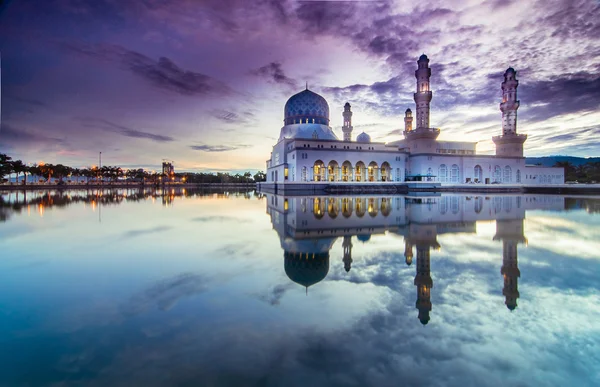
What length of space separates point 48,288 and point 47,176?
75.1 meters

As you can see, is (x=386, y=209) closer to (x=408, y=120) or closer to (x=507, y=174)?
(x=408, y=120)

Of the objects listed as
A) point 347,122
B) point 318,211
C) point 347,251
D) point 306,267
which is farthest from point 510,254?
point 347,122

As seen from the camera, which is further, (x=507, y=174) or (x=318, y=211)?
(x=507, y=174)

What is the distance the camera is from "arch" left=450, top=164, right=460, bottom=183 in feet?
155

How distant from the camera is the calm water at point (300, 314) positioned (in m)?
2.39

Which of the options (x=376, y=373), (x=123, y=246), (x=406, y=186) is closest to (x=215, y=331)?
(x=376, y=373)

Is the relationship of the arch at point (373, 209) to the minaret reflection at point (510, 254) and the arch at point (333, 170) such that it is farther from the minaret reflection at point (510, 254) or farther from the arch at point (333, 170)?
the arch at point (333, 170)

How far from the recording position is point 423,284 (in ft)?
14.3

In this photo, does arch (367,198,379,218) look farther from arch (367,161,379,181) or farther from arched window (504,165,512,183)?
arched window (504,165,512,183)

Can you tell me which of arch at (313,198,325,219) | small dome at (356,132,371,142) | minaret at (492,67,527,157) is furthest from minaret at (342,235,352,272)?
minaret at (492,67,527,157)

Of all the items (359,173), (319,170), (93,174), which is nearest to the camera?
(319,170)

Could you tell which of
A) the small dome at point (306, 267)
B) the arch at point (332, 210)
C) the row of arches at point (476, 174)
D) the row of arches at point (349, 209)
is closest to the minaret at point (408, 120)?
the row of arches at point (476, 174)

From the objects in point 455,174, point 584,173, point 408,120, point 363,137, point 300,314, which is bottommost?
point 300,314

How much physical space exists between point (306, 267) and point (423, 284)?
182 centimetres
